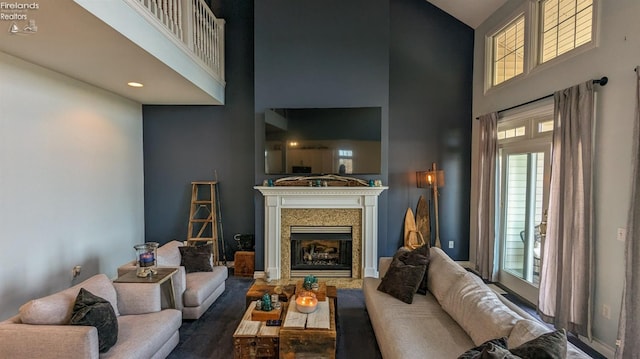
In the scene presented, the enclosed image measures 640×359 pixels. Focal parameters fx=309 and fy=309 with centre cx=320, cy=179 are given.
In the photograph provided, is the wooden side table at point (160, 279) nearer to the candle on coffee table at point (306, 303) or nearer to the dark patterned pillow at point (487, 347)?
the candle on coffee table at point (306, 303)

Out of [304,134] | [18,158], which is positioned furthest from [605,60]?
[18,158]

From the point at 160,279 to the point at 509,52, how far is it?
5.17m

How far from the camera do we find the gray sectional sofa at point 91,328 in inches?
76.6

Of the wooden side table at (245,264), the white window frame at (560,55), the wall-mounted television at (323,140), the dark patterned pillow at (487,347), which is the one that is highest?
the white window frame at (560,55)

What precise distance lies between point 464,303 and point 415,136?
10.8 feet

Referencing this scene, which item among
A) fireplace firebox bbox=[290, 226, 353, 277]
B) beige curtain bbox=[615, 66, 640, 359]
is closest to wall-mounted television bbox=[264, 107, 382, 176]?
fireplace firebox bbox=[290, 226, 353, 277]

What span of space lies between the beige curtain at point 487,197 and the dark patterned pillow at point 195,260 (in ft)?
12.6

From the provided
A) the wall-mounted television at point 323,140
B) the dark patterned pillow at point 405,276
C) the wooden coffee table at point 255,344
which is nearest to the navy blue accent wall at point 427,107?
the wall-mounted television at point 323,140

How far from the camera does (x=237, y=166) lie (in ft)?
17.3

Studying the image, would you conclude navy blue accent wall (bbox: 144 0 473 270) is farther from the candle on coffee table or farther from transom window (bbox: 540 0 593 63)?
the candle on coffee table

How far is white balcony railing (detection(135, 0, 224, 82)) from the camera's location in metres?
3.17

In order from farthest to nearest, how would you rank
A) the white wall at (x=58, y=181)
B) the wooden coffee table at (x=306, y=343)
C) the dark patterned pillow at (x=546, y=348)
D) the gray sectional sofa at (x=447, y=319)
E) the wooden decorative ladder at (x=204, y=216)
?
the wooden decorative ladder at (x=204, y=216) < the white wall at (x=58, y=181) < the wooden coffee table at (x=306, y=343) < the gray sectional sofa at (x=447, y=319) < the dark patterned pillow at (x=546, y=348)

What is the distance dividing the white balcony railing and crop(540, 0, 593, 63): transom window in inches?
163

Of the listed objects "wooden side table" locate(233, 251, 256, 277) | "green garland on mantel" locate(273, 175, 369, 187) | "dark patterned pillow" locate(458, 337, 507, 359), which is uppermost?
"green garland on mantel" locate(273, 175, 369, 187)
